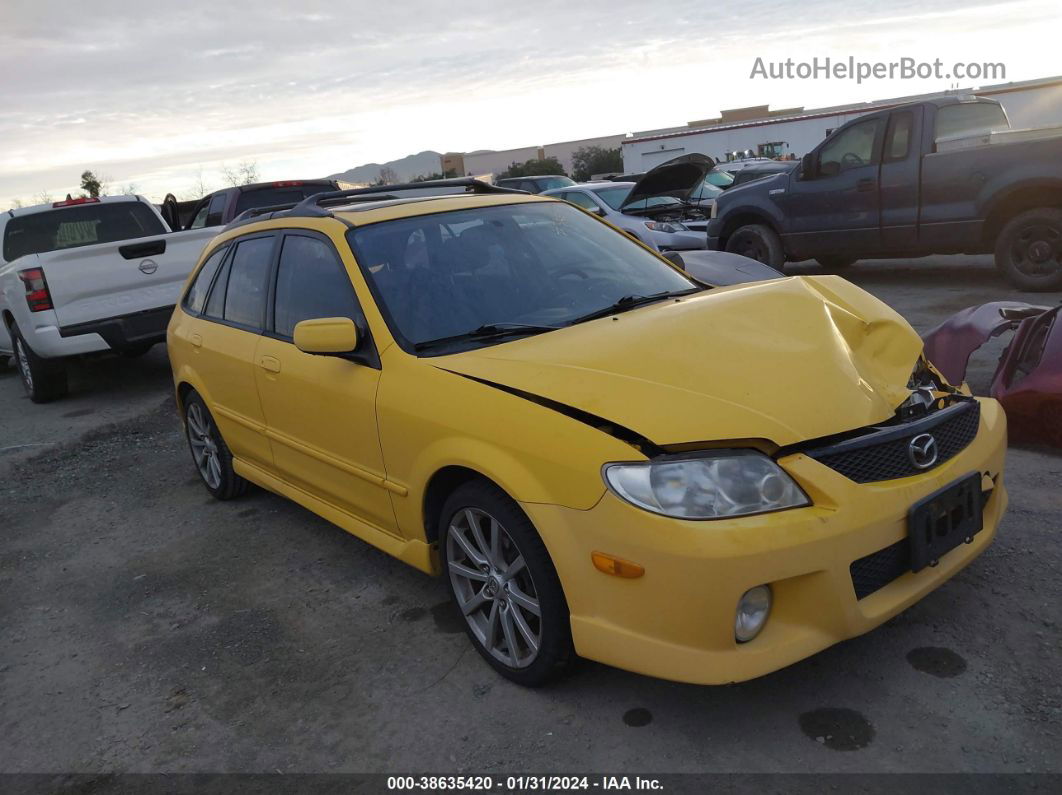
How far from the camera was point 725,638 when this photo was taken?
7.82 feet

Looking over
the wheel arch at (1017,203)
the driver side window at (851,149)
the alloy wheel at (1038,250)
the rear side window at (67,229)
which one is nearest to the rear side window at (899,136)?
the driver side window at (851,149)

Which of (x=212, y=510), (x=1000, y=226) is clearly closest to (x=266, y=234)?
(x=212, y=510)

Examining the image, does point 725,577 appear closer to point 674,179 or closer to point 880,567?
point 880,567

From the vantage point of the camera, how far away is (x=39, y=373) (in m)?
8.32

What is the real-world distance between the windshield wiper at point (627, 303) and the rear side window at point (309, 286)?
0.89m

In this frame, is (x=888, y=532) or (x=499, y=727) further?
(x=499, y=727)

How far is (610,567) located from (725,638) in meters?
0.36

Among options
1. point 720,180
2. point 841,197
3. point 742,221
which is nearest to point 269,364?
point 841,197

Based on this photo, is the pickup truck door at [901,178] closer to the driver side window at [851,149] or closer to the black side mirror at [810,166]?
the driver side window at [851,149]

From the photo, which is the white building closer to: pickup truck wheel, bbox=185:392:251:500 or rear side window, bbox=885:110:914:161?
rear side window, bbox=885:110:914:161

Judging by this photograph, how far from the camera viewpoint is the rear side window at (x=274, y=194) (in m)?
10.3

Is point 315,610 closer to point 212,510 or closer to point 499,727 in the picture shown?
point 499,727

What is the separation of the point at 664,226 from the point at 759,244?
4.09 ft

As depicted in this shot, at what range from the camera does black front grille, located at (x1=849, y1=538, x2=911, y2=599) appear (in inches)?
97.9
